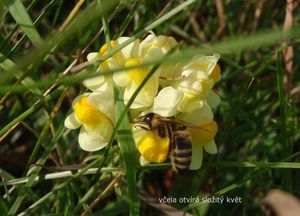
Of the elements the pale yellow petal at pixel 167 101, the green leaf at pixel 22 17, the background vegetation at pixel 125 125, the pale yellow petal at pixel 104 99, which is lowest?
the background vegetation at pixel 125 125

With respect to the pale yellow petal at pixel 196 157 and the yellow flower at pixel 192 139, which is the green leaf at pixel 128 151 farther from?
the pale yellow petal at pixel 196 157

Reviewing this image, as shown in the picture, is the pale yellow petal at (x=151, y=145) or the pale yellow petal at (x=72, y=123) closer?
the pale yellow petal at (x=151, y=145)

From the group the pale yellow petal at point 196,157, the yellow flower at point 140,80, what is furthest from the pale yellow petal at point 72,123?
the pale yellow petal at point 196,157

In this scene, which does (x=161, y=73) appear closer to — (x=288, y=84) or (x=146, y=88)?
(x=146, y=88)

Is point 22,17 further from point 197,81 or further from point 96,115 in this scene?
point 197,81

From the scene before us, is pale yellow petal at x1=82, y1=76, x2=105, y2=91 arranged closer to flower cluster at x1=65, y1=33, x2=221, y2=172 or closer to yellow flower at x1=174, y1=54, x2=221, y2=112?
flower cluster at x1=65, y1=33, x2=221, y2=172

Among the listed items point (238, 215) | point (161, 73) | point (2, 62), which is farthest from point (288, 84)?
point (2, 62)
